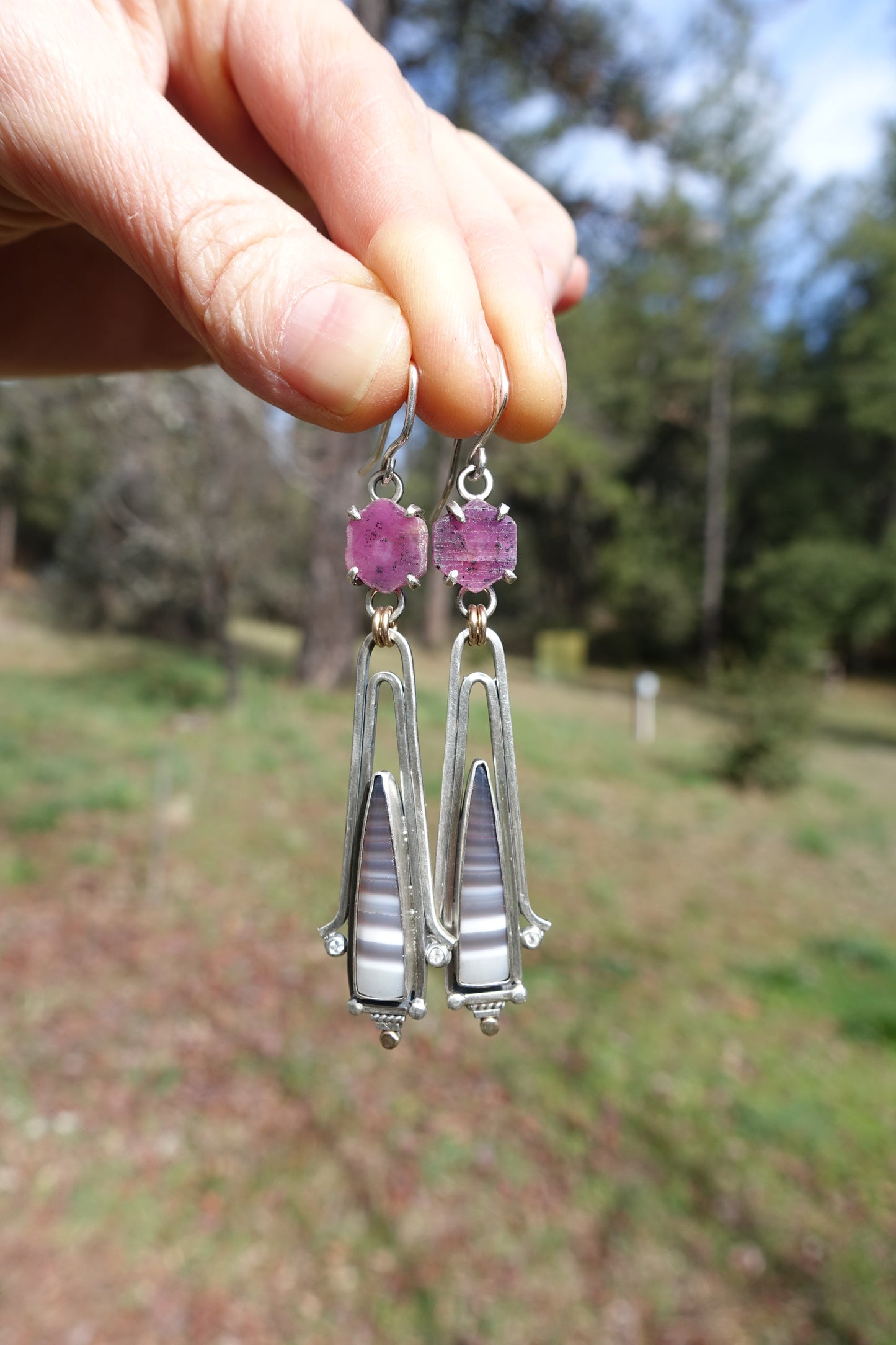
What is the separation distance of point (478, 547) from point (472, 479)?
236mm

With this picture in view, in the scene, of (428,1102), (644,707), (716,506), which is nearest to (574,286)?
(428,1102)

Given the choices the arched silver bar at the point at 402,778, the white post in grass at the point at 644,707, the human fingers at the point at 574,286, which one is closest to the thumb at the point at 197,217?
the arched silver bar at the point at 402,778

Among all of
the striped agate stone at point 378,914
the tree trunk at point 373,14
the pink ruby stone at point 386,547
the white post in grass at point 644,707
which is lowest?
the white post in grass at point 644,707

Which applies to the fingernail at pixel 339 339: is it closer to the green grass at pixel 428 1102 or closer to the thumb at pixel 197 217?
the thumb at pixel 197 217

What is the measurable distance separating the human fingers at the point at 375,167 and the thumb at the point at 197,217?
0.06 m

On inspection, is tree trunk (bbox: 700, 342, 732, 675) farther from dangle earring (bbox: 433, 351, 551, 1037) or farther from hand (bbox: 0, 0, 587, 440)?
dangle earring (bbox: 433, 351, 551, 1037)

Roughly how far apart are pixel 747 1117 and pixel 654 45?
10.6 meters

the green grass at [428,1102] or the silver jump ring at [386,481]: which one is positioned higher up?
the silver jump ring at [386,481]

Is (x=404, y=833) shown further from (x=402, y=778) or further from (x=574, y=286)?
(x=574, y=286)

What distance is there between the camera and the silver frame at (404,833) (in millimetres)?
1510

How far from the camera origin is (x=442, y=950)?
4.92 feet

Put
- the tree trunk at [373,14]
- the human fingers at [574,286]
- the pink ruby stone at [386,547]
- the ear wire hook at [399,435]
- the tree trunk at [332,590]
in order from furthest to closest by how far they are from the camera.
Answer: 1. the tree trunk at [332,590]
2. the tree trunk at [373,14]
3. the human fingers at [574,286]
4. the pink ruby stone at [386,547]
5. the ear wire hook at [399,435]

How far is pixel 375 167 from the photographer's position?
1438 millimetres

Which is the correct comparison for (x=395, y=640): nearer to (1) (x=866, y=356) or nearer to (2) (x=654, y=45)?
(2) (x=654, y=45)
